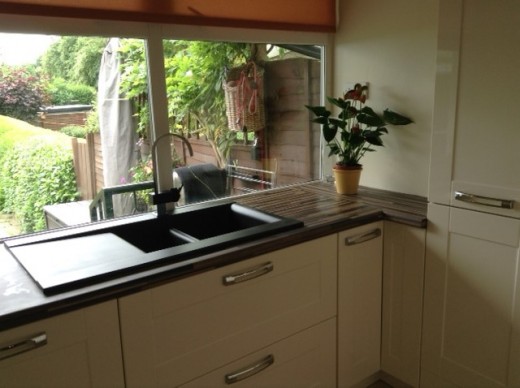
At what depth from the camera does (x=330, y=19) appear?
8.19 feet

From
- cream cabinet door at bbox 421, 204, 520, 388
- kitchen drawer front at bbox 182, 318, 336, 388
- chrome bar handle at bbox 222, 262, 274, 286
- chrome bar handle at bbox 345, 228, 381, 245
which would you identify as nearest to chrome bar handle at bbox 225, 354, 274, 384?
kitchen drawer front at bbox 182, 318, 336, 388

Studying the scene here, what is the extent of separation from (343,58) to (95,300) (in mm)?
1911

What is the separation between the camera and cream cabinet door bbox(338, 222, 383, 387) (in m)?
1.89

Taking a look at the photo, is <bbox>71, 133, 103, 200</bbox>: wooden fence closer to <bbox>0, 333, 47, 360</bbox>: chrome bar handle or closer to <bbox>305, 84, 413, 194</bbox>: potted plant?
<bbox>0, 333, 47, 360</bbox>: chrome bar handle

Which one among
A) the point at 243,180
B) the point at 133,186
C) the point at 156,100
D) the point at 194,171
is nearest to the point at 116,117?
the point at 156,100

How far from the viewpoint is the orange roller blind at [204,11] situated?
1643 mm

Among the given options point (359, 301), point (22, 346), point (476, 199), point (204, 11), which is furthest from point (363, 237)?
point (22, 346)

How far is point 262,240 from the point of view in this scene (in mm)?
1604

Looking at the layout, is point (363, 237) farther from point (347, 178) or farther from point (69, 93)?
point (69, 93)

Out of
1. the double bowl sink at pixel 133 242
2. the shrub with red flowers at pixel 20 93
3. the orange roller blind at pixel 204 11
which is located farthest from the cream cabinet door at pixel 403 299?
the shrub with red flowers at pixel 20 93

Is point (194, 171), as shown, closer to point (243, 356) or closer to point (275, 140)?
point (275, 140)

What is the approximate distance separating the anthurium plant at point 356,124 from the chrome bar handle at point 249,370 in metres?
1.07

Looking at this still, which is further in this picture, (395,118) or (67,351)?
(395,118)

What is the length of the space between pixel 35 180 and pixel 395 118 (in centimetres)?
165
